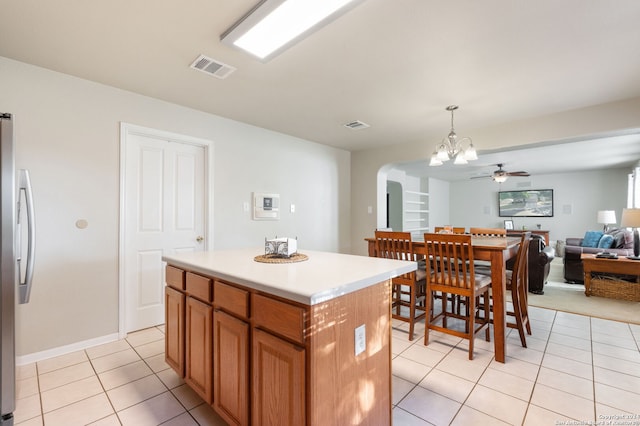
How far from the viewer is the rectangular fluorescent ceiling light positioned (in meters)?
1.66

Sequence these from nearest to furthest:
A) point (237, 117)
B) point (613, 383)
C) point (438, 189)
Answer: point (613, 383), point (237, 117), point (438, 189)

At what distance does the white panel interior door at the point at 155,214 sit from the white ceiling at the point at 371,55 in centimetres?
60

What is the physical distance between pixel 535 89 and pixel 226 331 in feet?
11.0

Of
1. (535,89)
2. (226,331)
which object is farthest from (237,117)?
(535,89)

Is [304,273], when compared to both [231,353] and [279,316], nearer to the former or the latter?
[279,316]

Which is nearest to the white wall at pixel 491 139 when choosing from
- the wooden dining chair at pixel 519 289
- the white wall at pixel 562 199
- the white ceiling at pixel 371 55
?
the white ceiling at pixel 371 55

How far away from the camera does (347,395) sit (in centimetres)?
132

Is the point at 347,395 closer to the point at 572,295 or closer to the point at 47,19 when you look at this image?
the point at 47,19

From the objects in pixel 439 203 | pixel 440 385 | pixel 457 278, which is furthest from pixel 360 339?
pixel 439 203

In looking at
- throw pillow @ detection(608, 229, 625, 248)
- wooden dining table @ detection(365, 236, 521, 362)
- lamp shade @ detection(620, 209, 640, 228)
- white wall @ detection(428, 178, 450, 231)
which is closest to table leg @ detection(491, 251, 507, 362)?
wooden dining table @ detection(365, 236, 521, 362)

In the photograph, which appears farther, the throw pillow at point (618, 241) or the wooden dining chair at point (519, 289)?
the throw pillow at point (618, 241)

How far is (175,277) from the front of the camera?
6.59 feet

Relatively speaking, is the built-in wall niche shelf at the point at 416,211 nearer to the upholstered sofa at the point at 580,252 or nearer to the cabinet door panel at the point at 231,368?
the upholstered sofa at the point at 580,252

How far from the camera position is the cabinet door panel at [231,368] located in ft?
4.69
